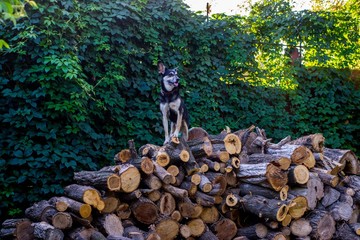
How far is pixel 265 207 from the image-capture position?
4.46m

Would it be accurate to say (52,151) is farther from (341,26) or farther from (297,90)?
(341,26)

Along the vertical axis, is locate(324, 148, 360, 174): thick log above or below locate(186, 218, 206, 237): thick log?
above

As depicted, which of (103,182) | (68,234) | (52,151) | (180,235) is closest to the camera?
(68,234)

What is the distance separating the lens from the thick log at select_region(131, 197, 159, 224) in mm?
4066

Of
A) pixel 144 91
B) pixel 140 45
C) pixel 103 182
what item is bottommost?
pixel 103 182

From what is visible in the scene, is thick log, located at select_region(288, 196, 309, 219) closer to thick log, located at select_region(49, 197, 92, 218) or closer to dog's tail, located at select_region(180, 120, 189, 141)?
dog's tail, located at select_region(180, 120, 189, 141)

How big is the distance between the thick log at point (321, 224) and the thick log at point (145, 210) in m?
1.78

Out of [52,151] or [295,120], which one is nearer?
[52,151]

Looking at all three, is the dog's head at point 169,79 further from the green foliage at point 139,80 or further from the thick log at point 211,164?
the green foliage at point 139,80

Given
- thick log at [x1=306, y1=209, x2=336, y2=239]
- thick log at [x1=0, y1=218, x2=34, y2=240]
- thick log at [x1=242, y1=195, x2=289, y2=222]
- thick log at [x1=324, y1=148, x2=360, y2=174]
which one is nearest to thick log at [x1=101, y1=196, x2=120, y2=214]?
thick log at [x1=0, y1=218, x2=34, y2=240]

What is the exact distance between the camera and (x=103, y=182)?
12.9ft

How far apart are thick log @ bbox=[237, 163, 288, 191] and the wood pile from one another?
1 centimetres

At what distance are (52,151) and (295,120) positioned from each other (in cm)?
466

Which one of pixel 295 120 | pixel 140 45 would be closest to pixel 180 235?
pixel 140 45
